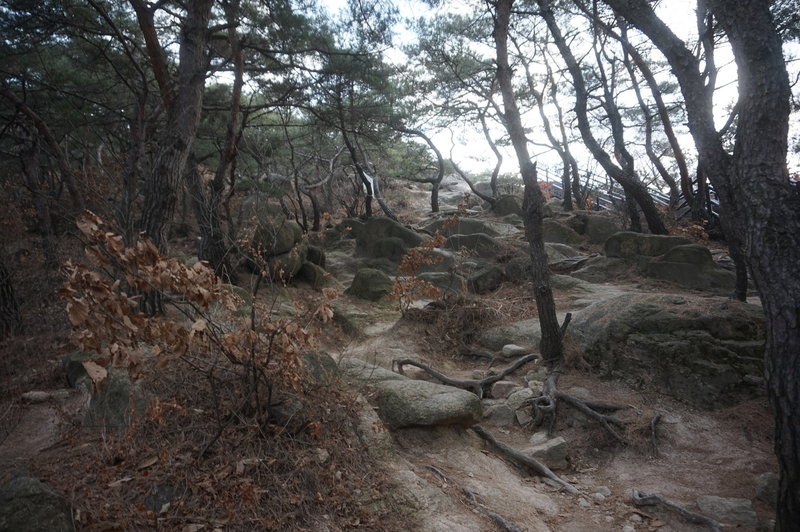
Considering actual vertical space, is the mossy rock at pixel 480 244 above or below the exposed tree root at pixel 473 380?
above

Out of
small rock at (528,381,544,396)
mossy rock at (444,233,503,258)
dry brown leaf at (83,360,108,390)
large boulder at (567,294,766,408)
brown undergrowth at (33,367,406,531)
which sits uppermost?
mossy rock at (444,233,503,258)

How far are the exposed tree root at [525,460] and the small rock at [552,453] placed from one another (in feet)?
0.40

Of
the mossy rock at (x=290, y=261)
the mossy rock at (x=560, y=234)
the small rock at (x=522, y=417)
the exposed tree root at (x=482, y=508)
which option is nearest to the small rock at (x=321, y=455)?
the exposed tree root at (x=482, y=508)

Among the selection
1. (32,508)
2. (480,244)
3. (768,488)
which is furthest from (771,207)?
(480,244)

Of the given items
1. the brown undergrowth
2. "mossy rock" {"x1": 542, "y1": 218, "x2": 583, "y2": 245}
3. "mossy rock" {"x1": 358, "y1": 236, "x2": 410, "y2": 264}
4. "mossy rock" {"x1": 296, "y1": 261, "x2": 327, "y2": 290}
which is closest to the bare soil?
the brown undergrowth

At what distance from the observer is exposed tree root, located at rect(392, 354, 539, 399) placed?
5.88m

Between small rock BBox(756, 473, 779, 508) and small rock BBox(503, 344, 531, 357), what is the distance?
3.19 m

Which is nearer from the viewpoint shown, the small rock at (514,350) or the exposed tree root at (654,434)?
the exposed tree root at (654,434)

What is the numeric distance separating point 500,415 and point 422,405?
153 centimetres

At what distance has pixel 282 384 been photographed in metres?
3.42

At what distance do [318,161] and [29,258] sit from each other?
1121cm

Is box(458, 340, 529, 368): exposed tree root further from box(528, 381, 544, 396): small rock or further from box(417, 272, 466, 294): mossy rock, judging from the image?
box(417, 272, 466, 294): mossy rock

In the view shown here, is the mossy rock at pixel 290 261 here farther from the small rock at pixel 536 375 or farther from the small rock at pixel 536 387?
the small rock at pixel 536 387

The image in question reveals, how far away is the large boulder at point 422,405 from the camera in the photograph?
419cm
